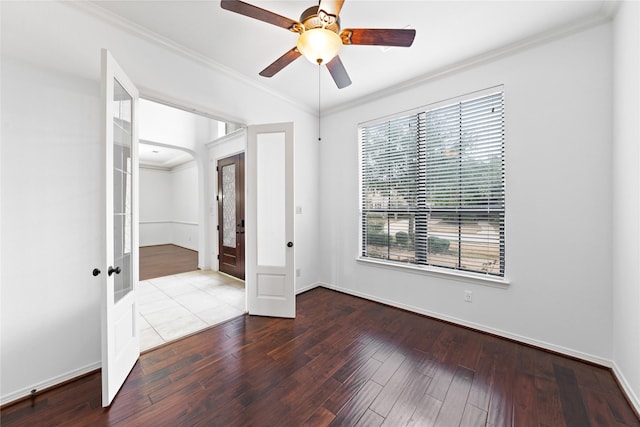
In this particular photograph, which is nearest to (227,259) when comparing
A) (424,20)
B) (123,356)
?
(123,356)

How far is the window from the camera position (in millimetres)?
2594

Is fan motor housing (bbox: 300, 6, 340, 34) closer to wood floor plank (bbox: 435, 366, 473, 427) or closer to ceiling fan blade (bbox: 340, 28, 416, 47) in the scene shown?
ceiling fan blade (bbox: 340, 28, 416, 47)

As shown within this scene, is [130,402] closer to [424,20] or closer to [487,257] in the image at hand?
[487,257]

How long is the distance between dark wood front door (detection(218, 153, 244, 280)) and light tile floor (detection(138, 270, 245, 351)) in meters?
0.33

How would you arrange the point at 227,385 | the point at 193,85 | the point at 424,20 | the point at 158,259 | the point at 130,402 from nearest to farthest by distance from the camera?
the point at 130,402 → the point at 227,385 → the point at 424,20 → the point at 193,85 → the point at 158,259

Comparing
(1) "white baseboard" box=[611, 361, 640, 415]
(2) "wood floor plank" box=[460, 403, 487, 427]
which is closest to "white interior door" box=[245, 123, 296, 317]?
(2) "wood floor plank" box=[460, 403, 487, 427]

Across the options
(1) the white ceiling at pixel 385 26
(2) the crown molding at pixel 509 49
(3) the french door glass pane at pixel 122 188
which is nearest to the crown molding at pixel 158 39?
(1) the white ceiling at pixel 385 26

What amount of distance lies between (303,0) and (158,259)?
6.78 m

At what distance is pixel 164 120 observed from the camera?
4.43 metres

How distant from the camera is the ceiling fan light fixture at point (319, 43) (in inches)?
62.2

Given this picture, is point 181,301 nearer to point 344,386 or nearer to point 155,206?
point 344,386

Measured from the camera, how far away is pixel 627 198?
69.7 inches

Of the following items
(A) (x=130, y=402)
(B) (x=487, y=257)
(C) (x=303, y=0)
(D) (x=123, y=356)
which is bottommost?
(A) (x=130, y=402)

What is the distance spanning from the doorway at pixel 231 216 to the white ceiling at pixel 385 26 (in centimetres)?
222
